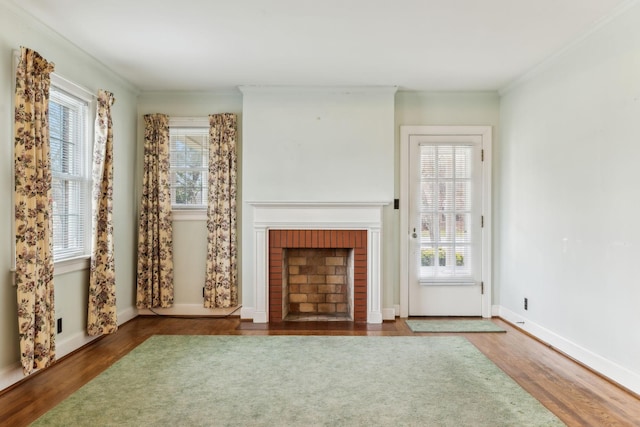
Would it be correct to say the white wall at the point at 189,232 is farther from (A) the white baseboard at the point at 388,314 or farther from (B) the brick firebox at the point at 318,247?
(A) the white baseboard at the point at 388,314

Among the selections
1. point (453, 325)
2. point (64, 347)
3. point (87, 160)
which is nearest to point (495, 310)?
point (453, 325)

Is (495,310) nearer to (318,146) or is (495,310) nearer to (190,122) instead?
(318,146)

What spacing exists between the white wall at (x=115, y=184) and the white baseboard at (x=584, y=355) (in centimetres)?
414

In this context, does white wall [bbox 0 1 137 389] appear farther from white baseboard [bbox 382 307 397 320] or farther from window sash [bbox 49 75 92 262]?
white baseboard [bbox 382 307 397 320]

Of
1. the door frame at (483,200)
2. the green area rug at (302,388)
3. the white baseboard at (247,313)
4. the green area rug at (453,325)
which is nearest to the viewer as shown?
the green area rug at (302,388)

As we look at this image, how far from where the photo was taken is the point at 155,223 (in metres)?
4.69

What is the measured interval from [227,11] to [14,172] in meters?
1.81

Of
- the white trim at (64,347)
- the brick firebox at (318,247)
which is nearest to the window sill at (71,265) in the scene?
the white trim at (64,347)

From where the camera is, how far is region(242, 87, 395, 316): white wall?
4.62 m

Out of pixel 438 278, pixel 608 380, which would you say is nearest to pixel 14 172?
pixel 438 278

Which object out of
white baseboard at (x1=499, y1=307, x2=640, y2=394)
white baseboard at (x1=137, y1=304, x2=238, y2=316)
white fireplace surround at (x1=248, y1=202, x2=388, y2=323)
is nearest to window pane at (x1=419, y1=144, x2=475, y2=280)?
white fireplace surround at (x1=248, y1=202, x2=388, y2=323)

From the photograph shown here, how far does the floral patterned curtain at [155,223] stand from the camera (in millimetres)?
4676

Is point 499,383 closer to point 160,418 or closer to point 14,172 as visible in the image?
point 160,418

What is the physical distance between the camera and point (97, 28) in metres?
3.19
